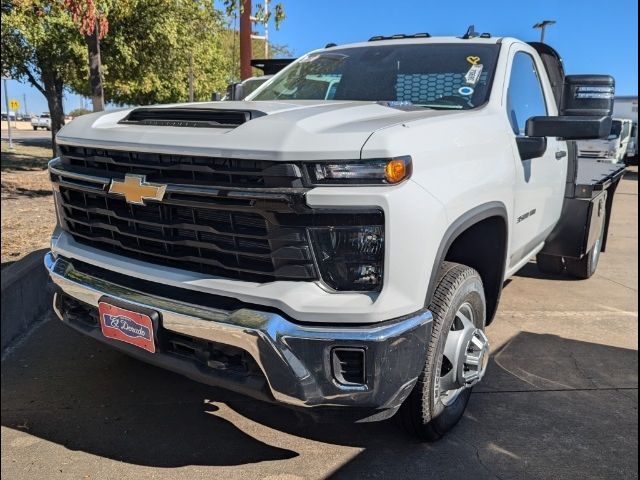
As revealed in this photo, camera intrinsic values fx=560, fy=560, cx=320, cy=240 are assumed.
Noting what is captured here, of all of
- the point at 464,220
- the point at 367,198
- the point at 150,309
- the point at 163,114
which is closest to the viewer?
the point at 367,198

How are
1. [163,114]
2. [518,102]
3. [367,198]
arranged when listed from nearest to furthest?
[367,198]
[163,114]
[518,102]

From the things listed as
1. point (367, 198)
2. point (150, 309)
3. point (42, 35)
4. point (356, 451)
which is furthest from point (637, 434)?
point (42, 35)

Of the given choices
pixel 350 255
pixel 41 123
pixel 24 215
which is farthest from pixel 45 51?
pixel 41 123

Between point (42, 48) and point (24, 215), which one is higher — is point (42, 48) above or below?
above

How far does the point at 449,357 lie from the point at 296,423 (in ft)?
3.05

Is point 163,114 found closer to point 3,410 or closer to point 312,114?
point 312,114

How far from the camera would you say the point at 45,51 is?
39.9 feet

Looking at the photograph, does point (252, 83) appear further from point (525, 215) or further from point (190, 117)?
point (525, 215)

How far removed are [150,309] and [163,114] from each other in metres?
1.00

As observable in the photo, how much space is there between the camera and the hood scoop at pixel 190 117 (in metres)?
2.47

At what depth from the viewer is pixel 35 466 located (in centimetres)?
262

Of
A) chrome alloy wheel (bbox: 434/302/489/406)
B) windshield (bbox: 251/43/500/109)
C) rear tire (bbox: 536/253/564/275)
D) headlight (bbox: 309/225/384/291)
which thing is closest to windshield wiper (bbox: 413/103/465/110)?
windshield (bbox: 251/43/500/109)

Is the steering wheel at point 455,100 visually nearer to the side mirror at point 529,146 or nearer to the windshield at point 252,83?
the side mirror at point 529,146

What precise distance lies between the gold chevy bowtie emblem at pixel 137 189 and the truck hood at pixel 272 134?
14 centimetres
